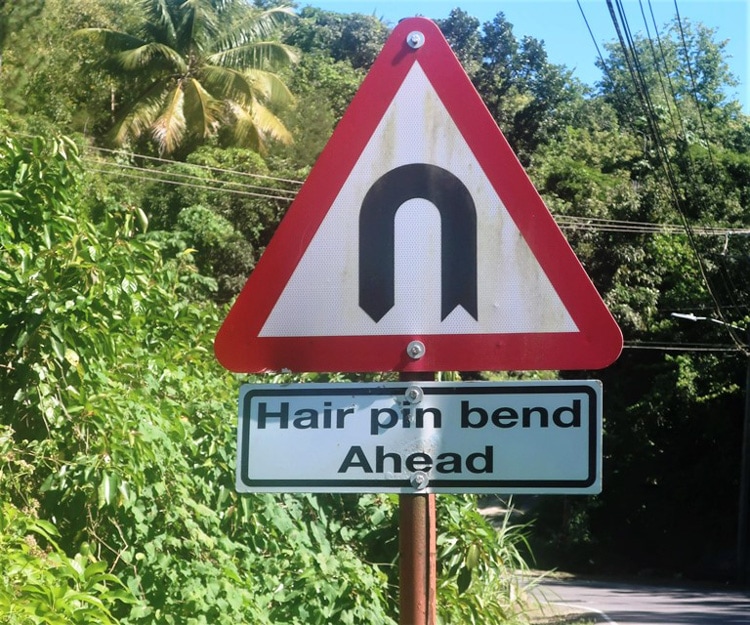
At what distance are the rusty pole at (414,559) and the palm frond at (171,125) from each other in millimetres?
17652

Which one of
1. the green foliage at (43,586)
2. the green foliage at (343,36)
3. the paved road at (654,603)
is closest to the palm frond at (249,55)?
the paved road at (654,603)

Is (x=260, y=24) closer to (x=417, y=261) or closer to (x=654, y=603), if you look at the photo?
(x=654, y=603)

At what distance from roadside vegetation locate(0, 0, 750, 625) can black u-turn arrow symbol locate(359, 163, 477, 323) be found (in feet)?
4.54

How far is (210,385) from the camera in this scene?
16.8 ft

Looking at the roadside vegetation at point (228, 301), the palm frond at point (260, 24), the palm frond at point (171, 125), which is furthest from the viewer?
the palm frond at point (260, 24)

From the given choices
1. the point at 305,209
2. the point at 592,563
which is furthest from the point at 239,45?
the point at 305,209

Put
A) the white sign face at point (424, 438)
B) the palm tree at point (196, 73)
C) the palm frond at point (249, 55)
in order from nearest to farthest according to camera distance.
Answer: the white sign face at point (424, 438), the palm tree at point (196, 73), the palm frond at point (249, 55)

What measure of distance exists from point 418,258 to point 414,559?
0.54 metres

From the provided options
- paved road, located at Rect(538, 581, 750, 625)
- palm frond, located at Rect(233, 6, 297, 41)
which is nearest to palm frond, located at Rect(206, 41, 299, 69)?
palm frond, located at Rect(233, 6, 297, 41)

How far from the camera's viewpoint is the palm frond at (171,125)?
62.0ft

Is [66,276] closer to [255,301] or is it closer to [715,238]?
→ [255,301]

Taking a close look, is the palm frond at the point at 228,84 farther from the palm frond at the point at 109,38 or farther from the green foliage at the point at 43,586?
the green foliage at the point at 43,586

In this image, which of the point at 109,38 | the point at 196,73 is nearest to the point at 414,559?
the point at 109,38

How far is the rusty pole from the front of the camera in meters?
1.85
